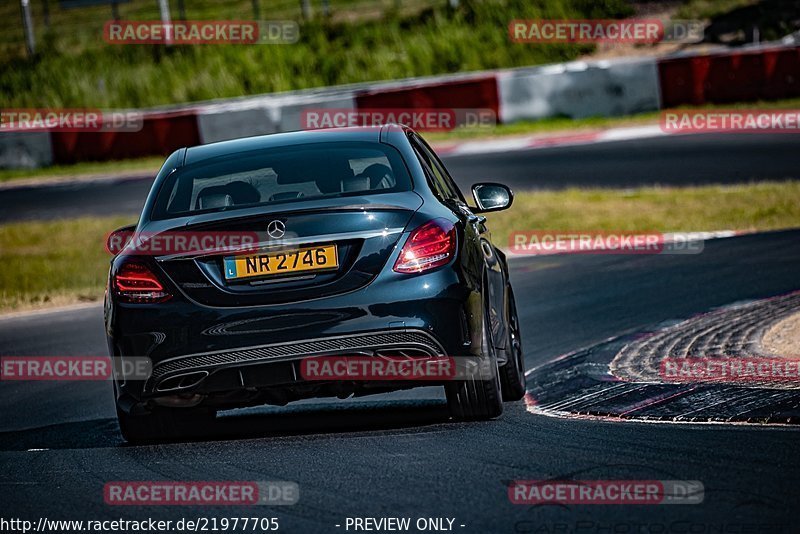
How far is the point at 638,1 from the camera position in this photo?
41.1m

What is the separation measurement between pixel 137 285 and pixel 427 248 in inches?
50.4

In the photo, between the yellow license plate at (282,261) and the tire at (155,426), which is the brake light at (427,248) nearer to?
the yellow license plate at (282,261)

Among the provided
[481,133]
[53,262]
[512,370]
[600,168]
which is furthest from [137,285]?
[481,133]

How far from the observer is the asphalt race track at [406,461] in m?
4.88

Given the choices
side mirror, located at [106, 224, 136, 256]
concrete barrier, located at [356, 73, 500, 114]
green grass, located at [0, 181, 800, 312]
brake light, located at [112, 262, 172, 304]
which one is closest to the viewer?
brake light, located at [112, 262, 172, 304]

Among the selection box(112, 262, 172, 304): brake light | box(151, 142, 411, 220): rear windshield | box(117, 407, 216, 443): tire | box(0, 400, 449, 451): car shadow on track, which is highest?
box(151, 142, 411, 220): rear windshield

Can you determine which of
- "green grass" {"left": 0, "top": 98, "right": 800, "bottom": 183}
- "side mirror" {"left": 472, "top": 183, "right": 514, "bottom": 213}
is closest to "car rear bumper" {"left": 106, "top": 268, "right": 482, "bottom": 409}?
"side mirror" {"left": 472, "top": 183, "right": 514, "bottom": 213}

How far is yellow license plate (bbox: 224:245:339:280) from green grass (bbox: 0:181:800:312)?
31.5ft

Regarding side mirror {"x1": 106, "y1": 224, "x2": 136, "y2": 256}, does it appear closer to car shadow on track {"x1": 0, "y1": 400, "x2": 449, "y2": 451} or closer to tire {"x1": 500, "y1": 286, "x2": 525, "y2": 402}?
car shadow on track {"x1": 0, "y1": 400, "x2": 449, "y2": 451}

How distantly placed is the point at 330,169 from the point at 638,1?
35.4 m

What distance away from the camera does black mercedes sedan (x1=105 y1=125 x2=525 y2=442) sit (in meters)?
6.29

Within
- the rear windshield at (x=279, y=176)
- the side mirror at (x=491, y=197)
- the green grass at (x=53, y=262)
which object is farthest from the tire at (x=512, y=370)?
the green grass at (x=53, y=262)

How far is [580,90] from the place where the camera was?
2750 cm

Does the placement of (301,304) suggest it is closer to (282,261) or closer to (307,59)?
(282,261)
